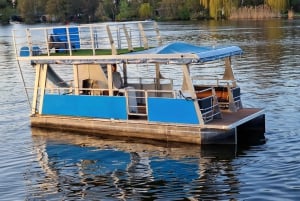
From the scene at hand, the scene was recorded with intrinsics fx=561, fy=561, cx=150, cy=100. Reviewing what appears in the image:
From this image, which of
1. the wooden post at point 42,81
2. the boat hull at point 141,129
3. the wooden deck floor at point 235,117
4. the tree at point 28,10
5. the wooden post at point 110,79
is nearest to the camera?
the wooden deck floor at point 235,117

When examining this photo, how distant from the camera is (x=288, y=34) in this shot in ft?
220

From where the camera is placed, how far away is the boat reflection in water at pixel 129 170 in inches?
611

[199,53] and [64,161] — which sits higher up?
[199,53]

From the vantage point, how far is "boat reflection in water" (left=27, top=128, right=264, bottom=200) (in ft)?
51.0

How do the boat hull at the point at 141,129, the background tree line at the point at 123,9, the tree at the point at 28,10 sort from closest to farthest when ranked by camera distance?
the boat hull at the point at 141,129 → the background tree line at the point at 123,9 → the tree at the point at 28,10

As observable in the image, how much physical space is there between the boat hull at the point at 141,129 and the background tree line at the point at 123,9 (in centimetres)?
8485

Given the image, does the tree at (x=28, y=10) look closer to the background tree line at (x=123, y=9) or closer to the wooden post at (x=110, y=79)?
the background tree line at (x=123, y=9)

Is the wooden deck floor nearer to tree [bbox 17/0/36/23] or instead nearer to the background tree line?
the background tree line

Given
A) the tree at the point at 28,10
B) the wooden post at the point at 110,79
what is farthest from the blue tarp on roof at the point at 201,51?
the tree at the point at 28,10

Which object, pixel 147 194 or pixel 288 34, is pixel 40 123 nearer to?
pixel 147 194

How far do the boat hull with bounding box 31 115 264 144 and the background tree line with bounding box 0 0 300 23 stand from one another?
84.9 m

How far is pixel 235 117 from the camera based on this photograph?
783 inches

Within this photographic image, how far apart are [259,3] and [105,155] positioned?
99.0 meters

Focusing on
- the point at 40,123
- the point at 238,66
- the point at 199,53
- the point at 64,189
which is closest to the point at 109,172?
the point at 64,189
